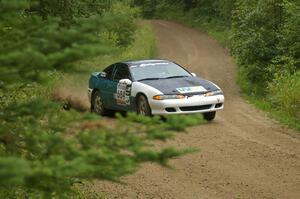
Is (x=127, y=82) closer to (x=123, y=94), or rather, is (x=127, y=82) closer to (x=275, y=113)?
(x=123, y=94)

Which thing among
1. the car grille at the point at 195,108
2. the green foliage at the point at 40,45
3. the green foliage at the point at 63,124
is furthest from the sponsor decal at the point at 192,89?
the green foliage at the point at 40,45

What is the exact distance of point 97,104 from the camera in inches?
661

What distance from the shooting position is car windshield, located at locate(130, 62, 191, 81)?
1541 cm

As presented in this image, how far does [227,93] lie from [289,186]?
12.0m

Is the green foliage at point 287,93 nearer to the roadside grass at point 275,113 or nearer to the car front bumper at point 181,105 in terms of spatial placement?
the roadside grass at point 275,113

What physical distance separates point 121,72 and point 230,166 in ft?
18.5

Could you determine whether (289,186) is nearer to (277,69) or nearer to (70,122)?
(70,122)

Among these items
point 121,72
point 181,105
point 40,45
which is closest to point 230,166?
point 181,105

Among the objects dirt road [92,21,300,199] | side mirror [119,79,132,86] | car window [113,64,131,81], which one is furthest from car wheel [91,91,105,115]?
dirt road [92,21,300,199]

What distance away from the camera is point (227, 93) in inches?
856

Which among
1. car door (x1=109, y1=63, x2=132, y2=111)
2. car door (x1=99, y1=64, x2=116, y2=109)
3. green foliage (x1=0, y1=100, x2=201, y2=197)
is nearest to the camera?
green foliage (x1=0, y1=100, x2=201, y2=197)


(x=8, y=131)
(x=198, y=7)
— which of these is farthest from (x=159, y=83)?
(x=198, y=7)

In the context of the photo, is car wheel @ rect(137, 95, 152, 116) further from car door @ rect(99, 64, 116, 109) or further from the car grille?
car door @ rect(99, 64, 116, 109)

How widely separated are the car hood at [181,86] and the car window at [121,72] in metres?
0.78
